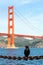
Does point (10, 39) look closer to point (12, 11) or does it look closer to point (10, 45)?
point (10, 45)

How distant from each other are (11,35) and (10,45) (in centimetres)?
473

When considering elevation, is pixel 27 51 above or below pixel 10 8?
below

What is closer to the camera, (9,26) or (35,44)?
(9,26)

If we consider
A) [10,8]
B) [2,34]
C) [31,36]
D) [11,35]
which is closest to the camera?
[2,34]

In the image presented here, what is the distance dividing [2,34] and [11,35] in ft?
33.0

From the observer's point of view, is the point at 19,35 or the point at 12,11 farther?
the point at 12,11

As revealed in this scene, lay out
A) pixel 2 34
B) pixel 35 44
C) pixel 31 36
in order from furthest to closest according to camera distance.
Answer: pixel 35 44 → pixel 31 36 → pixel 2 34

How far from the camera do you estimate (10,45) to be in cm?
7356

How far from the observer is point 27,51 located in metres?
15.8

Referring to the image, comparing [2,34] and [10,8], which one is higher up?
[10,8]

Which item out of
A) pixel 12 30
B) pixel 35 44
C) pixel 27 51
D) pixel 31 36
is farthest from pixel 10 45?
pixel 35 44

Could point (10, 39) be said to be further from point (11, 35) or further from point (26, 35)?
point (26, 35)

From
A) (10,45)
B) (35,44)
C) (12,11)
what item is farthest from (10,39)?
(35,44)

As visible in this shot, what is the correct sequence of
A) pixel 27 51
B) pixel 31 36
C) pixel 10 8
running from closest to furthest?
pixel 27 51 < pixel 31 36 < pixel 10 8
